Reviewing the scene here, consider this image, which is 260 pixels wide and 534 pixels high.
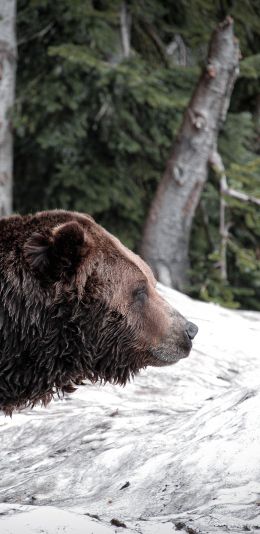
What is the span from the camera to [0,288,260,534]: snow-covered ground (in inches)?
139

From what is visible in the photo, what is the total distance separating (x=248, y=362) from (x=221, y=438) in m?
2.10

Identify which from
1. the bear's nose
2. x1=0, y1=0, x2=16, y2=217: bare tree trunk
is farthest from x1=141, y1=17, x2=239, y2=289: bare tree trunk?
the bear's nose

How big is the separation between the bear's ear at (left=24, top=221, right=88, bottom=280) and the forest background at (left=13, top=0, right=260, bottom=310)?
6332 millimetres

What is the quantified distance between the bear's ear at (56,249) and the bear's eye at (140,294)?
0.41 meters

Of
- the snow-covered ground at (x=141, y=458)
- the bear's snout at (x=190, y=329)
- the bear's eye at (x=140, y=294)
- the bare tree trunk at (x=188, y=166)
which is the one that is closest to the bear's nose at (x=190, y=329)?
the bear's snout at (x=190, y=329)

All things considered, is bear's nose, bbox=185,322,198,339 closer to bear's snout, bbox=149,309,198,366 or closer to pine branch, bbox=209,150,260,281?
bear's snout, bbox=149,309,198,366

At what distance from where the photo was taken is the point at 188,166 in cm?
1047

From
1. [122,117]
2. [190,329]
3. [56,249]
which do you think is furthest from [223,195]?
[56,249]

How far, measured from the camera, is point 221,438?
417 cm

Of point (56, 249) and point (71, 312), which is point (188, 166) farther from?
point (56, 249)

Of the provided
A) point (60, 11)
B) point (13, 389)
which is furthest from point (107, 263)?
point (60, 11)

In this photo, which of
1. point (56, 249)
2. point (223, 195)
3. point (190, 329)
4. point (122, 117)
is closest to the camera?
point (56, 249)

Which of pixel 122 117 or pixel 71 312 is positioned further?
pixel 122 117

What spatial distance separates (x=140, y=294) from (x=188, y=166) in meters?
6.65
